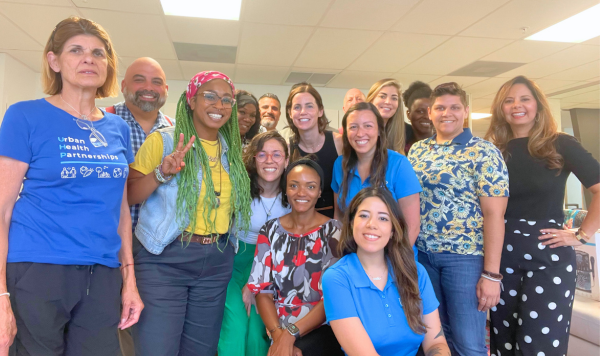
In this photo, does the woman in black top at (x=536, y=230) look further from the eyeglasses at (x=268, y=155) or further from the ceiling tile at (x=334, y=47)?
the ceiling tile at (x=334, y=47)

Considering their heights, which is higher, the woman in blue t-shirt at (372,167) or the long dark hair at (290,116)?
the long dark hair at (290,116)

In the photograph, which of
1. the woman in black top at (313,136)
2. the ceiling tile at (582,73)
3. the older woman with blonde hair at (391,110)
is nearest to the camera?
the woman in black top at (313,136)

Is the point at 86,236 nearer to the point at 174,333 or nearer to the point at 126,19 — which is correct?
the point at 174,333

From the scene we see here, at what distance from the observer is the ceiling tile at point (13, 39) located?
15.1 ft

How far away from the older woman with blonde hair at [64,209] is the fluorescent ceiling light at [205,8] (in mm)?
2844

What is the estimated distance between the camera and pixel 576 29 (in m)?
4.91

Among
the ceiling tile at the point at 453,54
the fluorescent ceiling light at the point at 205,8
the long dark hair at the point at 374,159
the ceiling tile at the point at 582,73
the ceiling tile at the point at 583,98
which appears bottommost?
the long dark hair at the point at 374,159

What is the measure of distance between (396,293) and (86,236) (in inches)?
52.2

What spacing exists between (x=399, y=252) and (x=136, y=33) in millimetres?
4581

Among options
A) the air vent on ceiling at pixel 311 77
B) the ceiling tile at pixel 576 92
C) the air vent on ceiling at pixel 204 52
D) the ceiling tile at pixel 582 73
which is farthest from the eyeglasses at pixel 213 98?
the ceiling tile at pixel 576 92

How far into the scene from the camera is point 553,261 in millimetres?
2008

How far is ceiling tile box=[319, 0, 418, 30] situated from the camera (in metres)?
3.99

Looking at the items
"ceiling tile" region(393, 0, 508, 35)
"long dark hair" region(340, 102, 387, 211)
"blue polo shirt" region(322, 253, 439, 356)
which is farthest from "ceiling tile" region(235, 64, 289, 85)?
"blue polo shirt" region(322, 253, 439, 356)

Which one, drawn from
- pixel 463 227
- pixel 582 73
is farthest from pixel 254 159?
pixel 582 73
